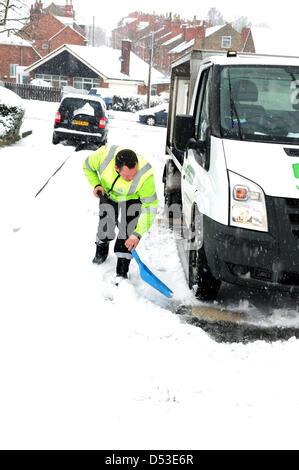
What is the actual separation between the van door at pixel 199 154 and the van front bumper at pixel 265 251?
0.61 m

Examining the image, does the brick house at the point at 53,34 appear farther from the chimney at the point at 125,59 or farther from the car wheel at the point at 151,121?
the car wheel at the point at 151,121

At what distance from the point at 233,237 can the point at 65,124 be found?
12764mm

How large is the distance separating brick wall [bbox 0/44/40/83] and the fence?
58.8 ft

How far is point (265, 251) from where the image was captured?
12.4 feet

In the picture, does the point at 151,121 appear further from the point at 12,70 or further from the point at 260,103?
the point at 12,70

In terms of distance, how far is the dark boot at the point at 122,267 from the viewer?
5.03 metres

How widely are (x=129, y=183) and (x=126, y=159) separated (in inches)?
18.7

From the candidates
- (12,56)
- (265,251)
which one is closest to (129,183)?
(265,251)

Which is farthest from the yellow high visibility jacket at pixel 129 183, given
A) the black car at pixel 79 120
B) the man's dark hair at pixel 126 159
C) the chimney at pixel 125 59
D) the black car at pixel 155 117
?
the chimney at pixel 125 59

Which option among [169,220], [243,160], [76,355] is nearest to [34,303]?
[76,355]

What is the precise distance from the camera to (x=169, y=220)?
25.6 feet

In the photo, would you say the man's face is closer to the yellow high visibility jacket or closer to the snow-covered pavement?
the yellow high visibility jacket
